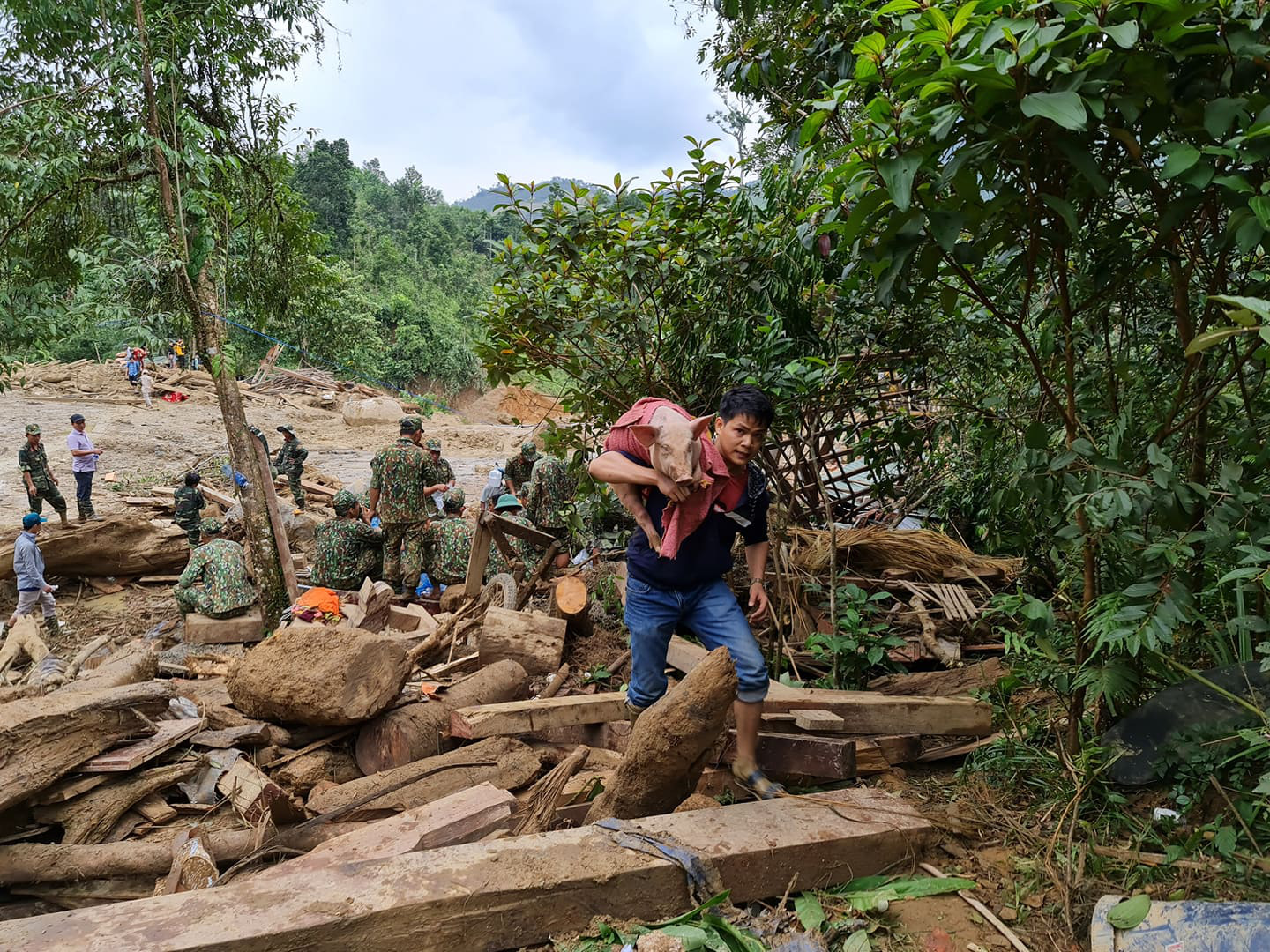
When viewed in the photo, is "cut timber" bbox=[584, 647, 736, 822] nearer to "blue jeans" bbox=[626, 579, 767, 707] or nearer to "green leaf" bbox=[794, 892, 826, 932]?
"blue jeans" bbox=[626, 579, 767, 707]

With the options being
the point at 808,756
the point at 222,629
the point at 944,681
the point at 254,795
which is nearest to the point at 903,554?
the point at 944,681

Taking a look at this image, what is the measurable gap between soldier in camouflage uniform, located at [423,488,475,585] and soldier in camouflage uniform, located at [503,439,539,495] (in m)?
1.41

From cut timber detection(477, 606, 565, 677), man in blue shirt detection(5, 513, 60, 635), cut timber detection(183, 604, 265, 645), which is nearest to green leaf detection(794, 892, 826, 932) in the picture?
cut timber detection(477, 606, 565, 677)

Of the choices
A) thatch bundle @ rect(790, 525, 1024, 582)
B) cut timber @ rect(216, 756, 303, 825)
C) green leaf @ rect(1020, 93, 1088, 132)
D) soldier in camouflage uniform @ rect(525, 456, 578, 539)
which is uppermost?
green leaf @ rect(1020, 93, 1088, 132)

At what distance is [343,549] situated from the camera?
8.97 m

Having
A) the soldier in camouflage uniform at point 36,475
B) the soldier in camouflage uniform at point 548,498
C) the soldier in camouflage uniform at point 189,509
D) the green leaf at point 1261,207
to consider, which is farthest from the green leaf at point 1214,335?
the soldier in camouflage uniform at point 36,475

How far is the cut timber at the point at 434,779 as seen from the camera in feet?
13.1

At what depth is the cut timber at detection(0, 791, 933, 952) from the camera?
230 centimetres

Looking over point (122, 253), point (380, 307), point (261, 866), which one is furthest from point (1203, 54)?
point (380, 307)

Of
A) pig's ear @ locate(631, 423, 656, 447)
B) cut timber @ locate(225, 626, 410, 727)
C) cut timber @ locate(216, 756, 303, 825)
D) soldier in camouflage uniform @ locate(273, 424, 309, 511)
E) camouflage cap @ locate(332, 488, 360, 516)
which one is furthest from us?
soldier in camouflage uniform @ locate(273, 424, 309, 511)

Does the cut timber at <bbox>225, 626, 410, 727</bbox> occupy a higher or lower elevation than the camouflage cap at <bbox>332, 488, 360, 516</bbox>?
lower

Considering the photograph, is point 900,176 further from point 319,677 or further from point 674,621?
point 319,677

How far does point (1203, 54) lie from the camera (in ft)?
7.39

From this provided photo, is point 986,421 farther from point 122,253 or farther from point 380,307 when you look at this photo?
point 380,307
